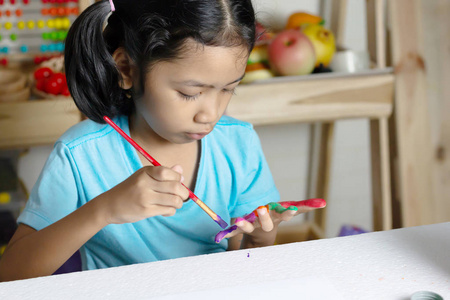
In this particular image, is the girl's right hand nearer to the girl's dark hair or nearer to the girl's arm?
the girl's arm

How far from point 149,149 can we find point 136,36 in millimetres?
237

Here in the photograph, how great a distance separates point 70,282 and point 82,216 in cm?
22

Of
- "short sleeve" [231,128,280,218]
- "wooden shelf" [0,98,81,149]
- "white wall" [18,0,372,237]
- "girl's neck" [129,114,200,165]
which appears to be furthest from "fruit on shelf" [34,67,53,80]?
"short sleeve" [231,128,280,218]

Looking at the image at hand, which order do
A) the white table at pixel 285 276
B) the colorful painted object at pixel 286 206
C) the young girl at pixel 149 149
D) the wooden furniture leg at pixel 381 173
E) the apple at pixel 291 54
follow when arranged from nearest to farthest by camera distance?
the white table at pixel 285 276, the colorful painted object at pixel 286 206, the young girl at pixel 149 149, the apple at pixel 291 54, the wooden furniture leg at pixel 381 173

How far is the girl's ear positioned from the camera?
94cm

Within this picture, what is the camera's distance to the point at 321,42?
1.64 m

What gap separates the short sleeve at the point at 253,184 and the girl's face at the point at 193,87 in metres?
0.22

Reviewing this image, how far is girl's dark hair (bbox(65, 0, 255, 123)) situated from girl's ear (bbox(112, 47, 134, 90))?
1 cm

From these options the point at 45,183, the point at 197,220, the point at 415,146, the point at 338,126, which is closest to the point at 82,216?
the point at 45,183

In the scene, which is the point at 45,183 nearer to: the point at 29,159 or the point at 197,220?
the point at 197,220

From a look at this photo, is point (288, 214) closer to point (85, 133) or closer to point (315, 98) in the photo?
point (85, 133)

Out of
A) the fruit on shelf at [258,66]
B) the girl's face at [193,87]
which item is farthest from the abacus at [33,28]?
the girl's face at [193,87]

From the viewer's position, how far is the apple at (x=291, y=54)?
5.05ft

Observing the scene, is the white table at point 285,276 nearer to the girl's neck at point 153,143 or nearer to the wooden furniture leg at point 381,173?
the girl's neck at point 153,143
